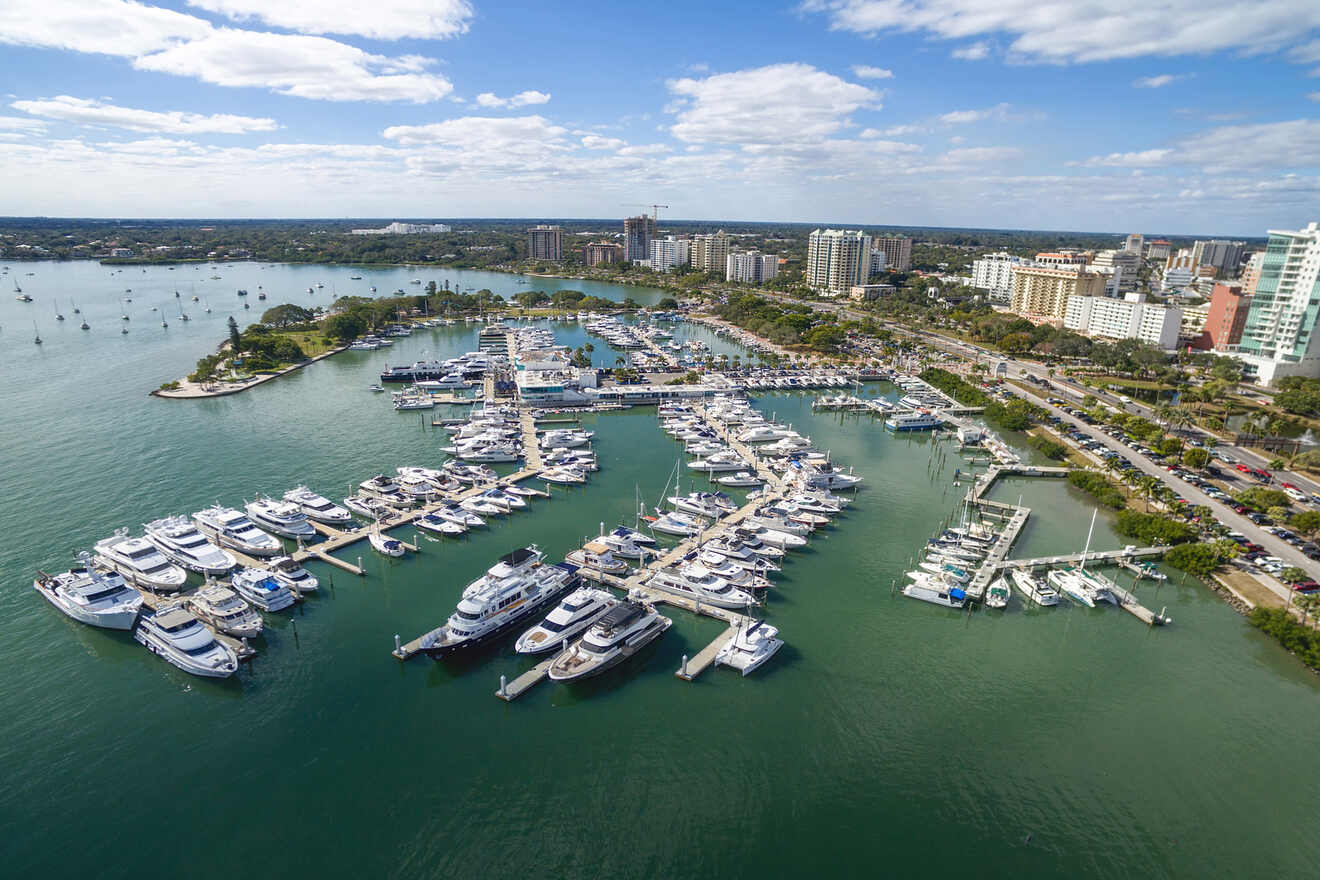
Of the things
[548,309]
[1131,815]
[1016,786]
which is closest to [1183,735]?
[1131,815]

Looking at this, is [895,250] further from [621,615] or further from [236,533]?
[236,533]

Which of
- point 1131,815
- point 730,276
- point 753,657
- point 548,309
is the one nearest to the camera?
point 1131,815

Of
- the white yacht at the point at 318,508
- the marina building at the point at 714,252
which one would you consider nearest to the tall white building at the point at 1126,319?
the white yacht at the point at 318,508

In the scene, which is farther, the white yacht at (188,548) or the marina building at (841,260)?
the marina building at (841,260)

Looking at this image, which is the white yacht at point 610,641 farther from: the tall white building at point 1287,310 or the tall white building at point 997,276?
the tall white building at point 997,276

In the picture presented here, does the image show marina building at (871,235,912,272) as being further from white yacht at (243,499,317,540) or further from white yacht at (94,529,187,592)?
white yacht at (94,529,187,592)

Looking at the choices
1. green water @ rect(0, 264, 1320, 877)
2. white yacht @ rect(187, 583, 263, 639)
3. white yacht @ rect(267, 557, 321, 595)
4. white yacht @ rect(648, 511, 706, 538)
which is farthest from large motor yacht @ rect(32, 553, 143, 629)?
white yacht @ rect(648, 511, 706, 538)

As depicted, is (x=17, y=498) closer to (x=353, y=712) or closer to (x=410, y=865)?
(x=353, y=712)
